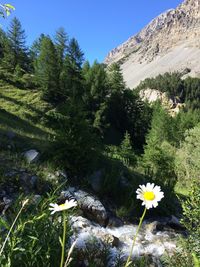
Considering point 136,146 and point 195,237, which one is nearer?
point 195,237

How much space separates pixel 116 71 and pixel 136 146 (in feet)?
43.2

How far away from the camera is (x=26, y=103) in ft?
124

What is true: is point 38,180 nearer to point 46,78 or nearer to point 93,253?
point 93,253

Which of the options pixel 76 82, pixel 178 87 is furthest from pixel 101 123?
pixel 178 87

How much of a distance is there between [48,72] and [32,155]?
36.8 m

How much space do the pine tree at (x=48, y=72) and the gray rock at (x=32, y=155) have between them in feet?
112

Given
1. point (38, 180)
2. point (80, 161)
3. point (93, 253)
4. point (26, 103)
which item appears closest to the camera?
point (93, 253)

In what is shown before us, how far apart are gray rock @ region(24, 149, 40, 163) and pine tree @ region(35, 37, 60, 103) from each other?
34184mm

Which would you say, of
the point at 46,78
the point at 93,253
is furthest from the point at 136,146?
the point at 93,253

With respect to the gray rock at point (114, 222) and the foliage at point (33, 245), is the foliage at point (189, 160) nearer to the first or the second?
the gray rock at point (114, 222)

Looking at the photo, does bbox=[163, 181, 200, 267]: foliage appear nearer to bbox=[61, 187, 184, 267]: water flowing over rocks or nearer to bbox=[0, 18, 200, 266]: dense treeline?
bbox=[61, 187, 184, 267]: water flowing over rocks

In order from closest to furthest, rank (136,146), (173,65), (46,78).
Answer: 1. (46,78)
2. (136,146)
3. (173,65)

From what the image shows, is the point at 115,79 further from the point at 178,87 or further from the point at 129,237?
the point at 178,87

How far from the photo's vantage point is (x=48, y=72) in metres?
44.7
